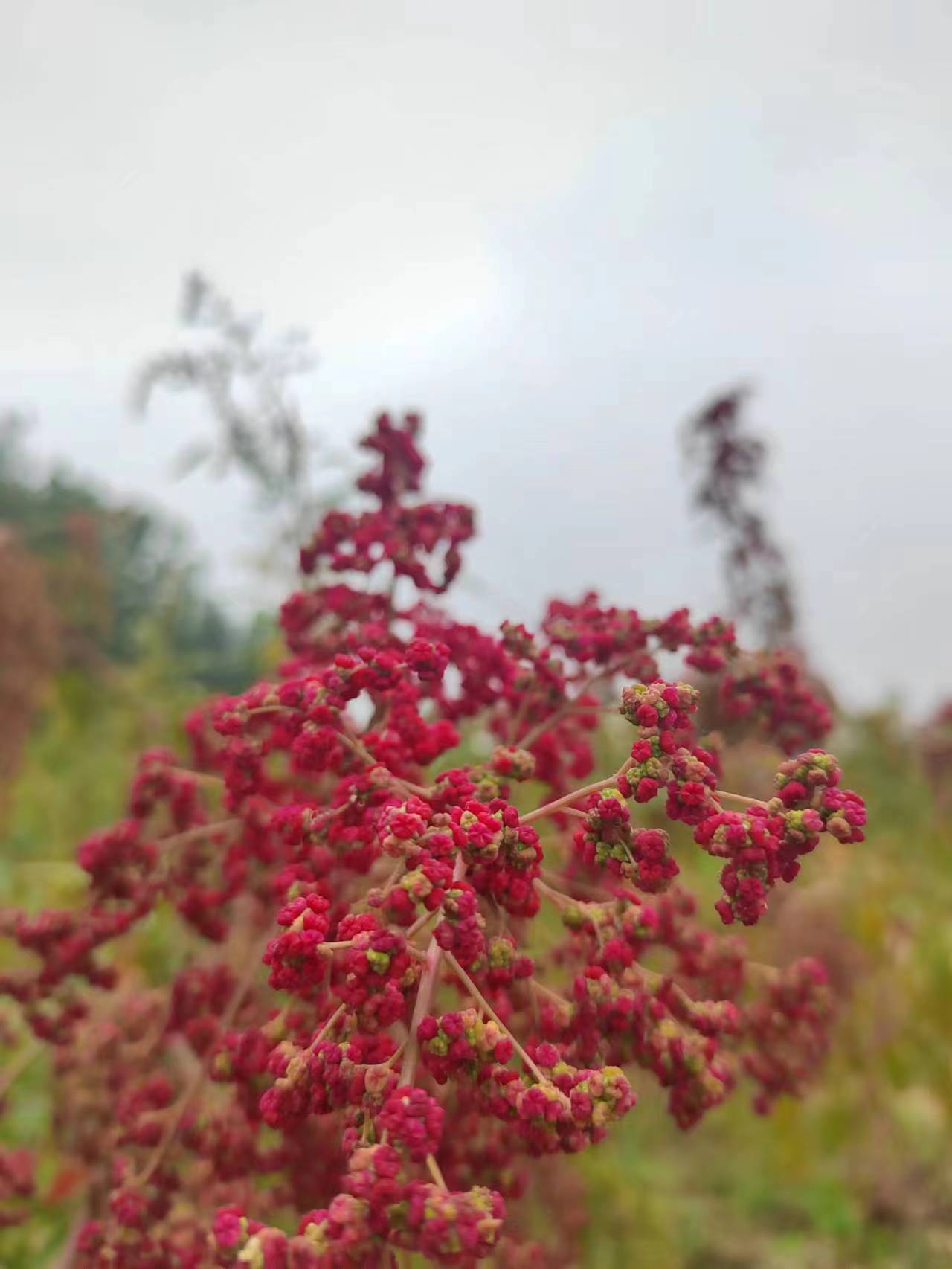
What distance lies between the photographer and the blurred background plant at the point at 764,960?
Result: 2559mm

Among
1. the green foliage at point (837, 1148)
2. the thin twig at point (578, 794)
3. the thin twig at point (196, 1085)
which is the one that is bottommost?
the thin twig at point (196, 1085)

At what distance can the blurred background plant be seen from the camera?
2.56 meters

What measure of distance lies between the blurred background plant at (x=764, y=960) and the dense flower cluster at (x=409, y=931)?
0.35 meters

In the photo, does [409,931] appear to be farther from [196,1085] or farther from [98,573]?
[98,573]

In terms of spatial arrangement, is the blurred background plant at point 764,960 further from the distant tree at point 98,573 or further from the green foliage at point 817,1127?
the distant tree at point 98,573

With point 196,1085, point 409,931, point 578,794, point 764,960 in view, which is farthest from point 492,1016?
point 764,960

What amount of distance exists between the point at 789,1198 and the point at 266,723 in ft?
10.3

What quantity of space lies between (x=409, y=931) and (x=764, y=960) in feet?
9.68

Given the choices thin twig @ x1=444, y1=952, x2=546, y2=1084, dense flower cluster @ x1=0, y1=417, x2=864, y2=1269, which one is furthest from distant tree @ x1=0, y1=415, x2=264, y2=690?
thin twig @ x1=444, y1=952, x2=546, y2=1084

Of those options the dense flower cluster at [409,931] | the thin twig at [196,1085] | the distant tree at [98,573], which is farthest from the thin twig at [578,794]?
the distant tree at [98,573]

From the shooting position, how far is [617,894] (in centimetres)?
101

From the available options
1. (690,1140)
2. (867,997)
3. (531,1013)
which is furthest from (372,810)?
(690,1140)

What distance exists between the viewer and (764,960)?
11.3 feet

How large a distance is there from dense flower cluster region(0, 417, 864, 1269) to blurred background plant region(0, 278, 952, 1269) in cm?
35
